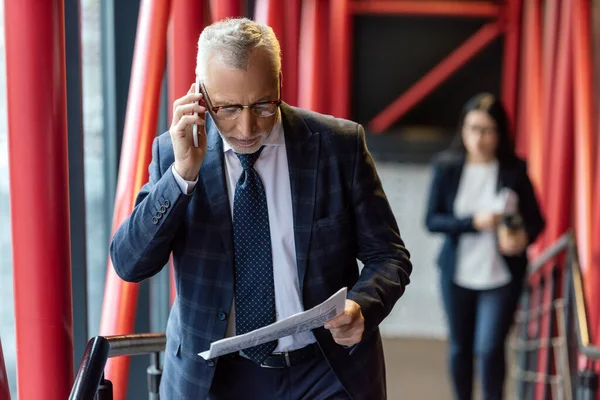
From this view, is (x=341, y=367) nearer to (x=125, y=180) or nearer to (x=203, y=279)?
(x=203, y=279)

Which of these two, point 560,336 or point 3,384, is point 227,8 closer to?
point 3,384

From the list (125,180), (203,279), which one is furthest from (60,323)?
(125,180)

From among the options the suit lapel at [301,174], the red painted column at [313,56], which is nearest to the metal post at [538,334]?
the red painted column at [313,56]

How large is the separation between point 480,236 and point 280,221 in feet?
7.96

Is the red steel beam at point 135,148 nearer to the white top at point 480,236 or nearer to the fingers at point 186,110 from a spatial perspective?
the fingers at point 186,110

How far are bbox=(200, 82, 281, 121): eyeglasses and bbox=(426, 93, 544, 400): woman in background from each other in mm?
2525

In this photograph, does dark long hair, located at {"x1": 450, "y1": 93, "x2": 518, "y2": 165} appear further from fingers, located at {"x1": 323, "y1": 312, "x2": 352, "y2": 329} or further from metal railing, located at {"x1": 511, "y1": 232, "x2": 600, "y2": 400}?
fingers, located at {"x1": 323, "y1": 312, "x2": 352, "y2": 329}

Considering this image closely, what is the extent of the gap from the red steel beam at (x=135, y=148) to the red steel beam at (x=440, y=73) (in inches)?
234

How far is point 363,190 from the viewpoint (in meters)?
2.12

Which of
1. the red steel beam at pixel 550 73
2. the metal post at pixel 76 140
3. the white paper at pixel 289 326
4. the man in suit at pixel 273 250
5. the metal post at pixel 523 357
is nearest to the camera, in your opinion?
the white paper at pixel 289 326

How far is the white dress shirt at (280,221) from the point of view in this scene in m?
2.09

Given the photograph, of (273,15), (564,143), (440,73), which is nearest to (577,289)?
(564,143)

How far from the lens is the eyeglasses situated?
1.93 m

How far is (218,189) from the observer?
2.07 meters
